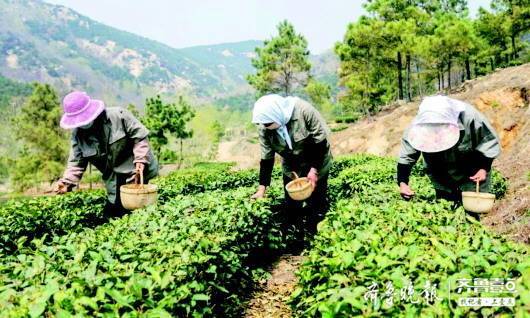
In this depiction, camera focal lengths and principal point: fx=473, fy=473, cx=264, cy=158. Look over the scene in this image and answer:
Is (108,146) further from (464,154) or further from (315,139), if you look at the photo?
(464,154)

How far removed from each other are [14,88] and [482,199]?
14131 cm

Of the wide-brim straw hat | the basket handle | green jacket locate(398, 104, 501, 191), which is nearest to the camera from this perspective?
the wide-brim straw hat

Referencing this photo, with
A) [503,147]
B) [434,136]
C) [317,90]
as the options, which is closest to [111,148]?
[434,136]

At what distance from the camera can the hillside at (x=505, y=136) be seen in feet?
20.1

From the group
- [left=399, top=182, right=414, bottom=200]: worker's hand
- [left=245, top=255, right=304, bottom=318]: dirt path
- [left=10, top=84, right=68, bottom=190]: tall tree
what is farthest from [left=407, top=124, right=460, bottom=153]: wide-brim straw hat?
[left=10, top=84, right=68, bottom=190]: tall tree

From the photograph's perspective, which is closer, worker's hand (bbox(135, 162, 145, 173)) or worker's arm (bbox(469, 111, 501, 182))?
worker's arm (bbox(469, 111, 501, 182))

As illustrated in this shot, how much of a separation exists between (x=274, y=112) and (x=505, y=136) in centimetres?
1119

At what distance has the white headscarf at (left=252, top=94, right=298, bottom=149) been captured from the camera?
4121mm

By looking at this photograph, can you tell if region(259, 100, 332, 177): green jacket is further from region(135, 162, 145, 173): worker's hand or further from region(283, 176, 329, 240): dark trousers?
region(135, 162, 145, 173): worker's hand

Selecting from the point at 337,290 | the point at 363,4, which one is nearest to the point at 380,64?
the point at 363,4

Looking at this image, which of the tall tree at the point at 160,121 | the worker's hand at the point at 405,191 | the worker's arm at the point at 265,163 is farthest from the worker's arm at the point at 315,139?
the tall tree at the point at 160,121

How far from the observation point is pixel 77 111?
14.5ft

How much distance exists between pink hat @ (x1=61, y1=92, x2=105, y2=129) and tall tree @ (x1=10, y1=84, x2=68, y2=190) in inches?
1111

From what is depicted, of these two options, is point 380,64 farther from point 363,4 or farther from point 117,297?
point 117,297
